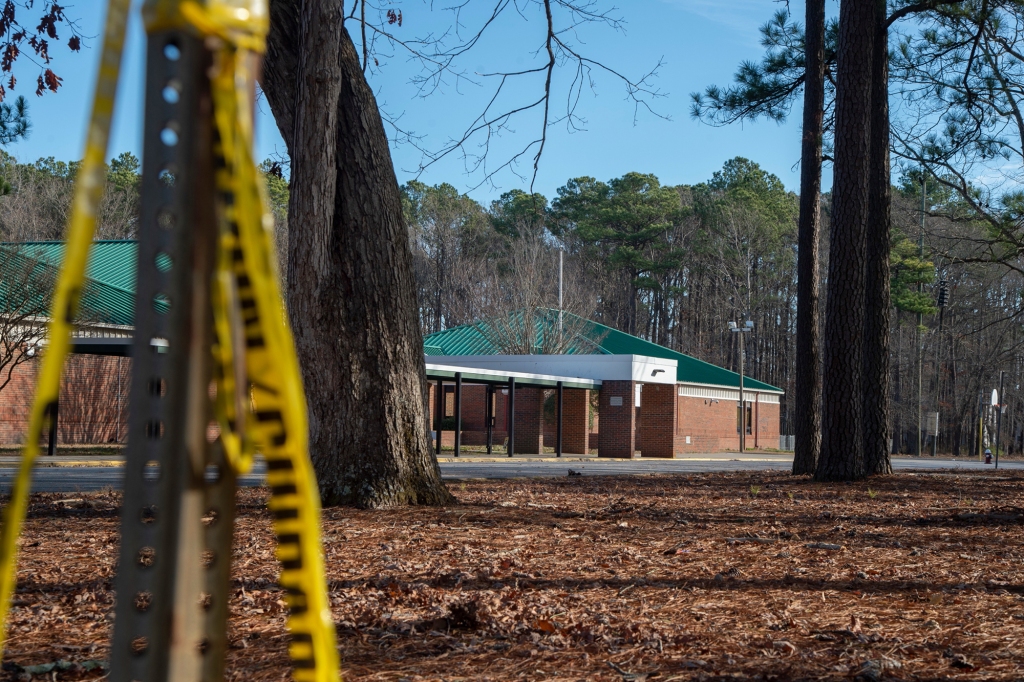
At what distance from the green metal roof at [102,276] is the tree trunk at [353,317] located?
15.2m

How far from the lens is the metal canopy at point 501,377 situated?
30000 mm

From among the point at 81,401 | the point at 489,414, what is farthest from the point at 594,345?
the point at 81,401

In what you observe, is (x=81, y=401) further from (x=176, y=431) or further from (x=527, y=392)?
(x=176, y=431)

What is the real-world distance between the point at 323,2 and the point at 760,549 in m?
5.55

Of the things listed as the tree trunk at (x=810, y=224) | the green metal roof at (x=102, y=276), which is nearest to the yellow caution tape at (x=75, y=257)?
the tree trunk at (x=810, y=224)

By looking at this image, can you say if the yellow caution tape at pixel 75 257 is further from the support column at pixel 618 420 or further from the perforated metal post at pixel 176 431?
the support column at pixel 618 420

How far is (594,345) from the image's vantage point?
45625mm

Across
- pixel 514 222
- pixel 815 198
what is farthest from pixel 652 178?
pixel 815 198

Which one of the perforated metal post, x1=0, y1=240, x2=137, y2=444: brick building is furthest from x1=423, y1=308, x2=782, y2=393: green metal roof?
the perforated metal post

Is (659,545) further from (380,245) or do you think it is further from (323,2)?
(323,2)

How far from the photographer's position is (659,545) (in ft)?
23.5

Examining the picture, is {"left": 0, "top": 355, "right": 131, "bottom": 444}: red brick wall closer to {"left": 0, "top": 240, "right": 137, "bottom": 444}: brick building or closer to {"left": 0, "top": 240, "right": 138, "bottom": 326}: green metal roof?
{"left": 0, "top": 240, "right": 137, "bottom": 444}: brick building

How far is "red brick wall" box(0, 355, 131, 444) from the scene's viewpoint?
2831 centimetres

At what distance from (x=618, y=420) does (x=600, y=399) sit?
4.00 feet
